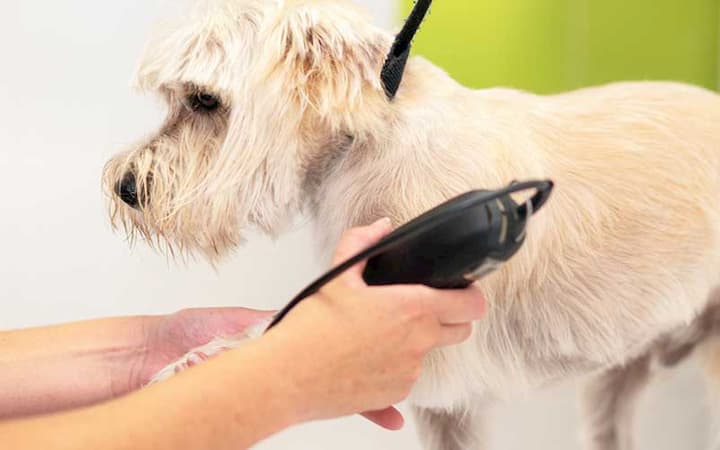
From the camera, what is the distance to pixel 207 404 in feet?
1.30

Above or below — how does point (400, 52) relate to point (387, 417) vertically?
above

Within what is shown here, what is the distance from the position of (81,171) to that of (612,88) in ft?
1.72

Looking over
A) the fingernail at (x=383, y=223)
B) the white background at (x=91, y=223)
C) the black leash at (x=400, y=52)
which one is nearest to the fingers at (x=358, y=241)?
the fingernail at (x=383, y=223)

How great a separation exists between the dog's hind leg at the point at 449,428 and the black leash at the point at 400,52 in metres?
0.33

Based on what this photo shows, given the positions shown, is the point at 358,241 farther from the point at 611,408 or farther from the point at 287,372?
the point at 611,408

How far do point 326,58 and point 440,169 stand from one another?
0.11 m

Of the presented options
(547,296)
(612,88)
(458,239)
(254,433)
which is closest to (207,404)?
(254,433)

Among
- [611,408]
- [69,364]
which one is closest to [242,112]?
A: [69,364]

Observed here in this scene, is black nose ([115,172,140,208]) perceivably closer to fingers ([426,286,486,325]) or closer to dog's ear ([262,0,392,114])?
dog's ear ([262,0,392,114])

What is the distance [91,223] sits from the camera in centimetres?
80

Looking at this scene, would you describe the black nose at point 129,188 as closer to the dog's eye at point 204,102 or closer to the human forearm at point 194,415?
the dog's eye at point 204,102

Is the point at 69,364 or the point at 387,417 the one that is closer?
the point at 387,417

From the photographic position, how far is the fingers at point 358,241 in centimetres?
45

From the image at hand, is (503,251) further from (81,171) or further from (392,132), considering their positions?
(81,171)
